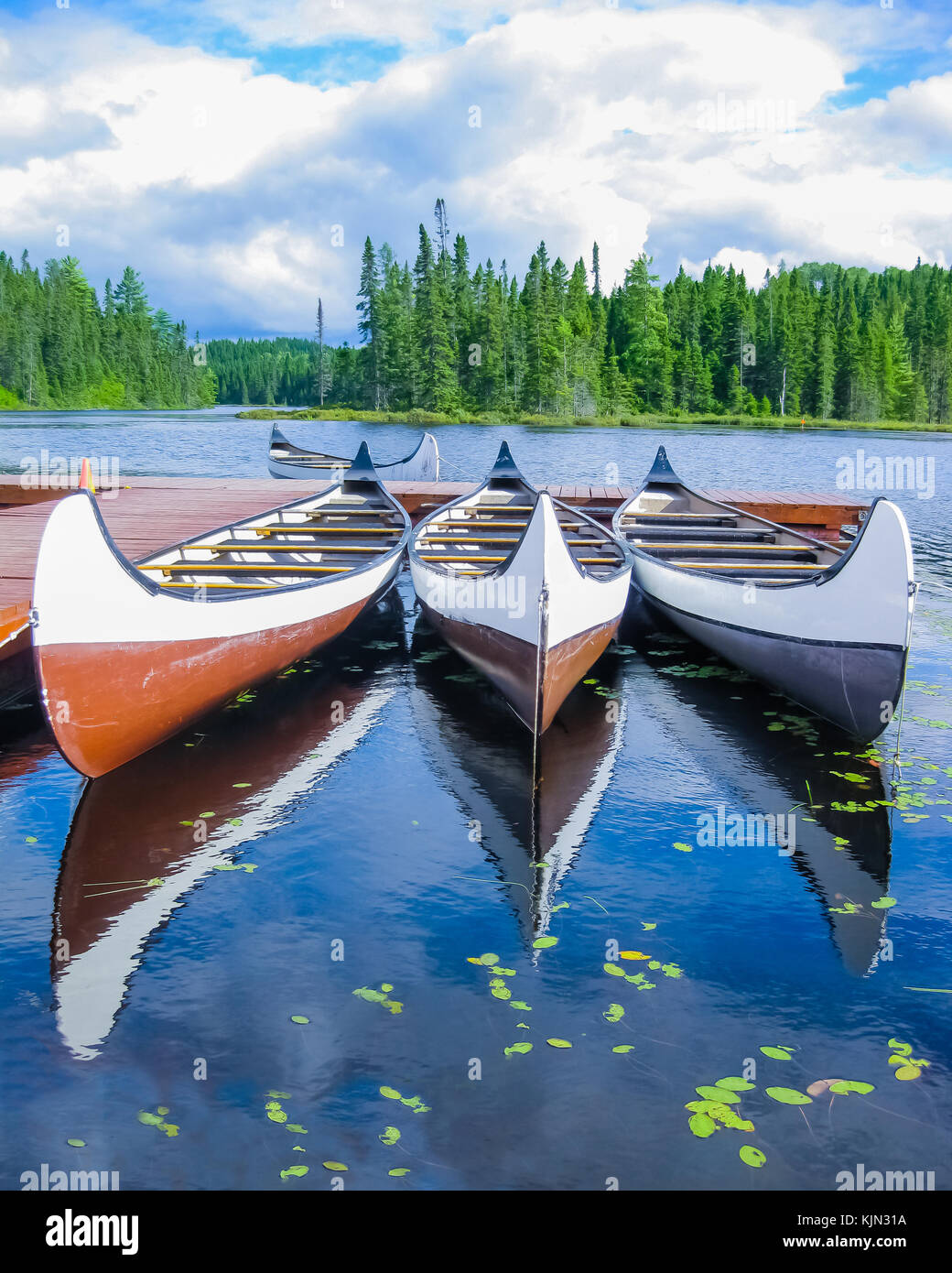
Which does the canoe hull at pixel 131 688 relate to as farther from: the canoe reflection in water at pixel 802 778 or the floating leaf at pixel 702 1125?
the floating leaf at pixel 702 1125

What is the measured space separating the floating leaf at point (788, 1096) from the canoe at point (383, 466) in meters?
20.5

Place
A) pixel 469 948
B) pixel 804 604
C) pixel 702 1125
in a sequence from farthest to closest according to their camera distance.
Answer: pixel 804 604 → pixel 469 948 → pixel 702 1125

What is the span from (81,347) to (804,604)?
122 meters

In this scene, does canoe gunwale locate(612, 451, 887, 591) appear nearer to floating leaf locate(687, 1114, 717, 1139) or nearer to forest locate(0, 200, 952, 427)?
floating leaf locate(687, 1114, 717, 1139)

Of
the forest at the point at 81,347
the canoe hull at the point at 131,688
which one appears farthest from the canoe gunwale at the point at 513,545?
the forest at the point at 81,347

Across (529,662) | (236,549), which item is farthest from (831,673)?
(236,549)

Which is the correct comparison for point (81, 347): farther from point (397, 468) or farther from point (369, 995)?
point (369, 995)

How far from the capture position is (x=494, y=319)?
84562 millimetres

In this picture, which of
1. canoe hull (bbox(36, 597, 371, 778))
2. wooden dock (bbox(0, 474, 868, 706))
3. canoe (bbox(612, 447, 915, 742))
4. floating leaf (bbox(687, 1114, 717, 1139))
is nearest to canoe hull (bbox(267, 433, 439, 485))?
wooden dock (bbox(0, 474, 868, 706))

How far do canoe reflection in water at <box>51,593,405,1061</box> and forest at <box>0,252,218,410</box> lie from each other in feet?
350

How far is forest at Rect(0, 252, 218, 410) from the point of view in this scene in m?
105

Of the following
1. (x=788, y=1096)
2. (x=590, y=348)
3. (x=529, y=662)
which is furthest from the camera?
(x=590, y=348)

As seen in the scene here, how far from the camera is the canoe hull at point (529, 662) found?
8.18 m

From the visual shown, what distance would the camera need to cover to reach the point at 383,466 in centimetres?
2431
